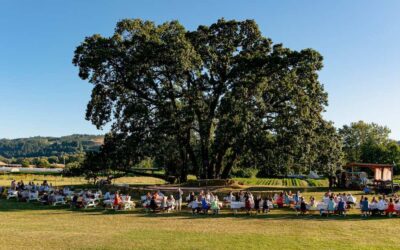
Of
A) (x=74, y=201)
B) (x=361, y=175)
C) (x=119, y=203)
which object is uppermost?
(x=361, y=175)

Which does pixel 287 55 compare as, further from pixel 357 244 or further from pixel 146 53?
pixel 357 244

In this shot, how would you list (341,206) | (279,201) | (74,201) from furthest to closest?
(74,201) < (279,201) < (341,206)

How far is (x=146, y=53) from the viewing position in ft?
116

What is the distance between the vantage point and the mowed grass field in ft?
48.1

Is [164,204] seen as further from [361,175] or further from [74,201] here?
[361,175]

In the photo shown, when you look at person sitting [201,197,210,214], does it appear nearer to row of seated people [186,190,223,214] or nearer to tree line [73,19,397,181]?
row of seated people [186,190,223,214]

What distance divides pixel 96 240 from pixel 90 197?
12635mm

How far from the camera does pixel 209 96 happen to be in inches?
1576

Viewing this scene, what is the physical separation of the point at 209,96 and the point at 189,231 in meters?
23.8

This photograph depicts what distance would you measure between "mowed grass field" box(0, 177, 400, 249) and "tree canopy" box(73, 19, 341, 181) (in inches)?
524

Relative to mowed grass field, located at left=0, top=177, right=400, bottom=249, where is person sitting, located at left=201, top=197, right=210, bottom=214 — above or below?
above

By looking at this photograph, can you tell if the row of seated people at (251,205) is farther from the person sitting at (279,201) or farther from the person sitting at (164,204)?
the person sitting at (164,204)

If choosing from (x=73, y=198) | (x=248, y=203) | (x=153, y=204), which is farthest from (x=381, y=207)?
(x=73, y=198)

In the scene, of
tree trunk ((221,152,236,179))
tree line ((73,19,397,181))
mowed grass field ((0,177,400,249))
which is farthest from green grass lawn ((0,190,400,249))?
tree trunk ((221,152,236,179))
